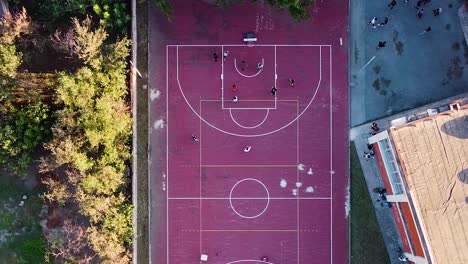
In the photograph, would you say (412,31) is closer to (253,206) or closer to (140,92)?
(253,206)

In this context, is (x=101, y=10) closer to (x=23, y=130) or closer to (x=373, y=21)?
(x=23, y=130)

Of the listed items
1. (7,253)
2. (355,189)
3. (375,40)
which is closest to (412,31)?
(375,40)

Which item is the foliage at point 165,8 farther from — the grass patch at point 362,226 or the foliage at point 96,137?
the grass patch at point 362,226

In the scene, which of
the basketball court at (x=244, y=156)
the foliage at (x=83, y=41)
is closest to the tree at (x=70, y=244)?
the basketball court at (x=244, y=156)

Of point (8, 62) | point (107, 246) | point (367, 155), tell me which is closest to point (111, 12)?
point (8, 62)

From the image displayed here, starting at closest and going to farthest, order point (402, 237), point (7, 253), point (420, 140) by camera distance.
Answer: point (420, 140), point (402, 237), point (7, 253)

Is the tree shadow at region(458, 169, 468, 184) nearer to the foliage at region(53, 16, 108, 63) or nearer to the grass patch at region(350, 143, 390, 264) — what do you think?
the grass patch at region(350, 143, 390, 264)
